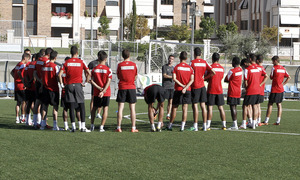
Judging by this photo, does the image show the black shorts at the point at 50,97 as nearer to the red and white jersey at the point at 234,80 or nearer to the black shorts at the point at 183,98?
the black shorts at the point at 183,98

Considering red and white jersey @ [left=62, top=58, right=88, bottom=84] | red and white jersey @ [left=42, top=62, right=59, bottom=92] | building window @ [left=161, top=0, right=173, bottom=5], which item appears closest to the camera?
red and white jersey @ [left=62, top=58, right=88, bottom=84]

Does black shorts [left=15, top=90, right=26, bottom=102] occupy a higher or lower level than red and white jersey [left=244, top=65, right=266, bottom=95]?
lower

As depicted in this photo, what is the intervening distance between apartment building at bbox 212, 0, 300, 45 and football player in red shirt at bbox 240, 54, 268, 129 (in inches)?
2087

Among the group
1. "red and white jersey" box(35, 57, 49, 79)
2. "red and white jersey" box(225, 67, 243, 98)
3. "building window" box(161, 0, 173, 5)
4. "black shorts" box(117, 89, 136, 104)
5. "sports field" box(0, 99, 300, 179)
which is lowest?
"sports field" box(0, 99, 300, 179)

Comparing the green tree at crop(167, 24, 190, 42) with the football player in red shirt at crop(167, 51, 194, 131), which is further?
the green tree at crop(167, 24, 190, 42)

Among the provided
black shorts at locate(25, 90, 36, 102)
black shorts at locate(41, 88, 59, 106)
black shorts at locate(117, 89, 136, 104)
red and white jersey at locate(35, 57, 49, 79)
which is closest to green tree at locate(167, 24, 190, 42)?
black shorts at locate(25, 90, 36, 102)

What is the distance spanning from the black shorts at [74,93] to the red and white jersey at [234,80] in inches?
160

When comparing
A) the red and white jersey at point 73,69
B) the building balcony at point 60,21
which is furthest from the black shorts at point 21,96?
the building balcony at point 60,21

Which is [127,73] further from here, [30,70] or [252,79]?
[252,79]

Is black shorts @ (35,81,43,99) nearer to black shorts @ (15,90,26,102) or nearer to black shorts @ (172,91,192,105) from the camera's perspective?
black shorts @ (15,90,26,102)

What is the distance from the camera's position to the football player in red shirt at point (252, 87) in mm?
15406

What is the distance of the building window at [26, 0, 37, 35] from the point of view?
68.5 metres

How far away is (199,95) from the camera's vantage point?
1441 cm

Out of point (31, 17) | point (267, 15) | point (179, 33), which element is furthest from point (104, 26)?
point (267, 15)
